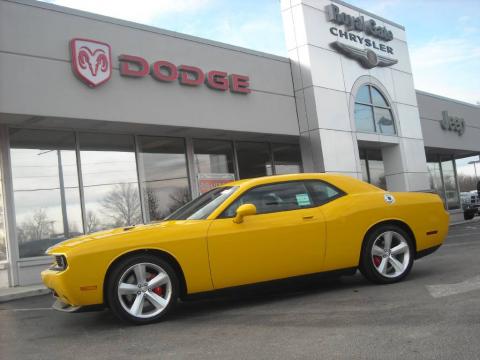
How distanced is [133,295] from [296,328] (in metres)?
1.71

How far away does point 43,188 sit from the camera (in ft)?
37.7

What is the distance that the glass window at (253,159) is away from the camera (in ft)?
52.4

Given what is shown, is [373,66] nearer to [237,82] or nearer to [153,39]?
[237,82]

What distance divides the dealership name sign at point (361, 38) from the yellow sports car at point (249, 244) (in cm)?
1129

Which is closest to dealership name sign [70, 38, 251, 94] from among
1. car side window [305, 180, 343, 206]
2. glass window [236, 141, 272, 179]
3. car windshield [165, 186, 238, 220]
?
glass window [236, 141, 272, 179]

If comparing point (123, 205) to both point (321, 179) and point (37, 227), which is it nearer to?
point (37, 227)

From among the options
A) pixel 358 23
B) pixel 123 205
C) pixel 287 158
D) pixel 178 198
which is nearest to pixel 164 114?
pixel 123 205

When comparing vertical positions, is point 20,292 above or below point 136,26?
below

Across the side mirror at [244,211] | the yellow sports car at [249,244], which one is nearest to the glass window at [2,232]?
the yellow sports car at [249,244]

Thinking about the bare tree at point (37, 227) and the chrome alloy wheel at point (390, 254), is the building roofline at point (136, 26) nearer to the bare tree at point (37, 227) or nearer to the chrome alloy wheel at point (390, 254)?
the bare tree at point (37, 227)

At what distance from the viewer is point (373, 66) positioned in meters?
18.3

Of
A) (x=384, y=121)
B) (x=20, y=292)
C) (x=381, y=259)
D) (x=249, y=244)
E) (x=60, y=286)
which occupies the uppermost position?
(x=384, y=121)

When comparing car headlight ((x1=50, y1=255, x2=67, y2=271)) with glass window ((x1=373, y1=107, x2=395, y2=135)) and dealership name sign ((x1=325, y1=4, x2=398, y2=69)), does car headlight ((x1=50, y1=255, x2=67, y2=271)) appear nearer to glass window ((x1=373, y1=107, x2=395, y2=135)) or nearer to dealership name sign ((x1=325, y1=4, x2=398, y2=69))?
dealership name sign ((x1=325, y1=4, x2=398, y2=69))

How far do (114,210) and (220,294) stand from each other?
24.8ft
